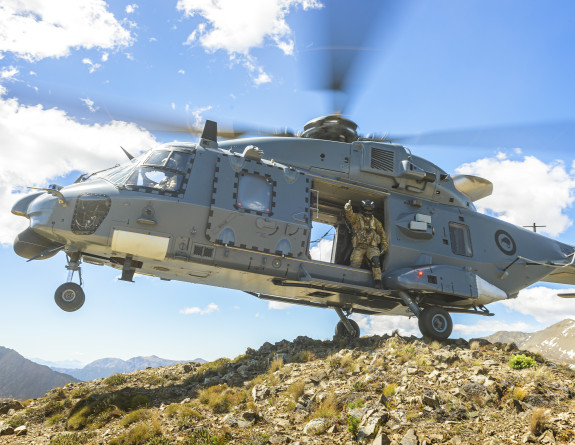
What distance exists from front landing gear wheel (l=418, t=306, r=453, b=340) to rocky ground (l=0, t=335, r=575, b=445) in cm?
52

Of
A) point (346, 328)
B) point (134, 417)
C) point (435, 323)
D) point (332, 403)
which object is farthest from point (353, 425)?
point (346, 328)

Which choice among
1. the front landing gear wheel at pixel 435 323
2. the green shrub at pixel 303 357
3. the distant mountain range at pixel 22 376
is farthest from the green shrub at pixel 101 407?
the distant mountain range at pixel 22 376

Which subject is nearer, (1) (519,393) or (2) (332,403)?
(1) (519,393)

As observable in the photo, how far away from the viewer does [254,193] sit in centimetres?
899

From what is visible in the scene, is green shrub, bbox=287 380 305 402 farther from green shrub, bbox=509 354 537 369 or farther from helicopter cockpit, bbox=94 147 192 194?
helicopter cockpit, bbox=94 147 192 194

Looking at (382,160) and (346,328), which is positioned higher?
(382,160)

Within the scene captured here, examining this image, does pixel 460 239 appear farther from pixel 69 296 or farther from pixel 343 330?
pixel 69 296

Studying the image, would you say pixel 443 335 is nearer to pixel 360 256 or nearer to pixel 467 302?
pixel 467 302

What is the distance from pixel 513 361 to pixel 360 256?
12.3 ft

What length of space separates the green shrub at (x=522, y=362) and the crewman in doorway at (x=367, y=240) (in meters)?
3.15

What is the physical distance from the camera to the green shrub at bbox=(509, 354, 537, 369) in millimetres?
7625

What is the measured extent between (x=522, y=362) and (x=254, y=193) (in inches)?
224

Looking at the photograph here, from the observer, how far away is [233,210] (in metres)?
8.64

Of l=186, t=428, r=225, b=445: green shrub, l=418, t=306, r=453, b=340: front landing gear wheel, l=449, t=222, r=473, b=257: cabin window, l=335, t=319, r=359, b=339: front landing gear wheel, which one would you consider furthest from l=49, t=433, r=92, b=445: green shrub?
l=449, t=222, r=473, b=257: cabin window
